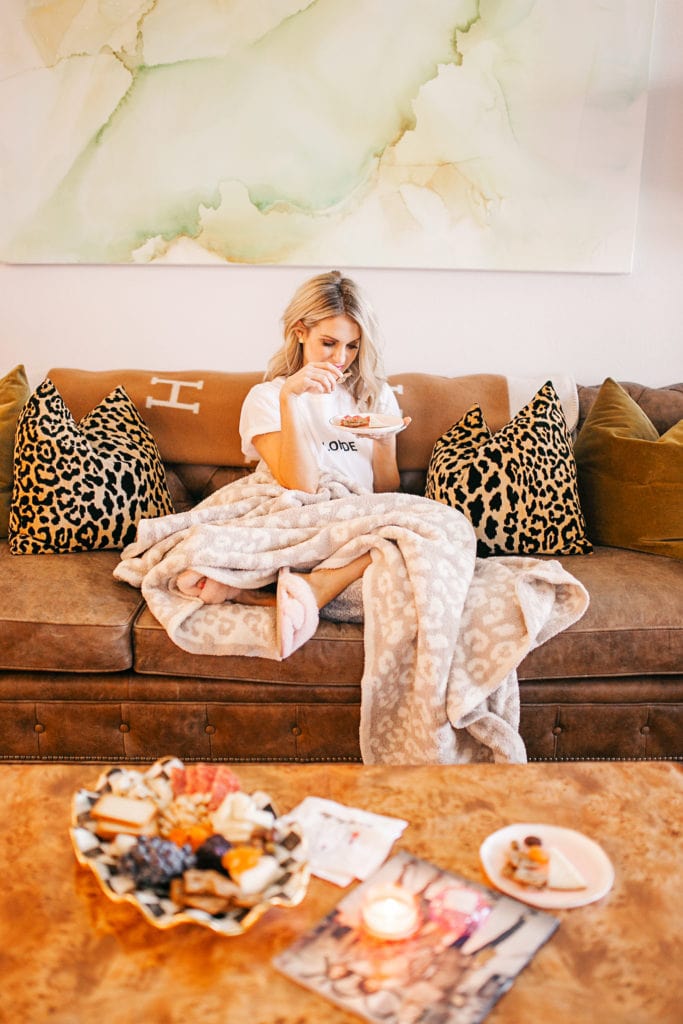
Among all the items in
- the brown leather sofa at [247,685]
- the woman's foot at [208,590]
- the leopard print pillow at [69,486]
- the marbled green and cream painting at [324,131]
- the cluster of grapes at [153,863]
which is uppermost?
the marbled green and cream painting at [324,131]

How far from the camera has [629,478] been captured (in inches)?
90.7

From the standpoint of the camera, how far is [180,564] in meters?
1.94

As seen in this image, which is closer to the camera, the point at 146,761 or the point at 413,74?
the point at 146,761

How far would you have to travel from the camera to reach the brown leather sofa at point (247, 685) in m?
1.91

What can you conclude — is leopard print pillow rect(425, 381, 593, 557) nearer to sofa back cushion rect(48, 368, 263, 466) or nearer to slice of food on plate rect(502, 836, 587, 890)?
sofa back cushion rect(48, 368, 263, 466)

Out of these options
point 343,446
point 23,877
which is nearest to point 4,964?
point 23,877

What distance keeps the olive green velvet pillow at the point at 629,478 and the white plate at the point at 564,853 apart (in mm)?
1179

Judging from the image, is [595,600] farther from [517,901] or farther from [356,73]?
[356,73]

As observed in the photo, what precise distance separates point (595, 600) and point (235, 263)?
1605 millimetres

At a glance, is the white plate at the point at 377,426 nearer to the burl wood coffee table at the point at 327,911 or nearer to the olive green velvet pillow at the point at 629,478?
the olive green velvet pillow at the point at 629,478

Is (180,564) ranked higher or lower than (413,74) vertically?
lower

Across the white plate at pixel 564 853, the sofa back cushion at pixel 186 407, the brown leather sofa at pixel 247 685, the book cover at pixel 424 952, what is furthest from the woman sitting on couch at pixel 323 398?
the book cover at pixel 424 952

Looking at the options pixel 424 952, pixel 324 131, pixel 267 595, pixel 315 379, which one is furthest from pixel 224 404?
pixel 424 952

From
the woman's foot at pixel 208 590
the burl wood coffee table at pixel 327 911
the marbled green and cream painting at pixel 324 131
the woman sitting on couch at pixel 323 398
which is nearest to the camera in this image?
the burl wood coffee table at pixel 327 911
